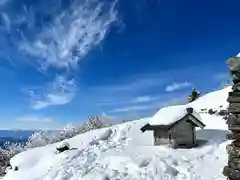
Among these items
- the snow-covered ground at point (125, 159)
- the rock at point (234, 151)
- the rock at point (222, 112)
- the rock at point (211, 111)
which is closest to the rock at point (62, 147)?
the snow-covered ground at point (125, 159)

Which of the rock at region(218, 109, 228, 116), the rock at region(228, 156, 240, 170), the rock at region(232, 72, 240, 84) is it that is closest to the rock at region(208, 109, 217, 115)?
the rock at region(218, 109, 228, 116)

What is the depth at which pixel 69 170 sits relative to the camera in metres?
21.5

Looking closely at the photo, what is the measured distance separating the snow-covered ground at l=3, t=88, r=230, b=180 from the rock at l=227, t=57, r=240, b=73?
31.1 ft

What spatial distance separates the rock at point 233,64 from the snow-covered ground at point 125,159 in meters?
9.49

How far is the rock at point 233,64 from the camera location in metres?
10.7

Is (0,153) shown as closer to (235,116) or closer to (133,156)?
(133,156)

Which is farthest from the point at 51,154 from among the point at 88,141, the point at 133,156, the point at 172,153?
the point at 172,153

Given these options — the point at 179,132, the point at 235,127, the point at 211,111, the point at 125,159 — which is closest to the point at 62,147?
the point at 125,159

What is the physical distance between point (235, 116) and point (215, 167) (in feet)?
34.3

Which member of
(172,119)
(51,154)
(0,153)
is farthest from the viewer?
(0,153)

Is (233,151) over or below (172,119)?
below

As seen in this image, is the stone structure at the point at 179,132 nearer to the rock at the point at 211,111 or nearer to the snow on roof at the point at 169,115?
the snow on roof at the point at 169,115

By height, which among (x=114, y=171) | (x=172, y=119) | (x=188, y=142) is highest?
(x=172, y=119)

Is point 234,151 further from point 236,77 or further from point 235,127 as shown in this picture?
point 236,77
